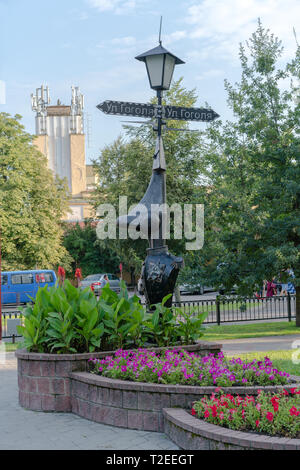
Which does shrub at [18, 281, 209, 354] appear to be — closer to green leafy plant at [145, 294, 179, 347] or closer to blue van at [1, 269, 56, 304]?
green leafy plant at [145, 294, 179, 347]

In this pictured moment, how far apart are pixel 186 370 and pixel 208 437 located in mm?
1435

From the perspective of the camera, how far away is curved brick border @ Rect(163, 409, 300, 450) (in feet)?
14.8

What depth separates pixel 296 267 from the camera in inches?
609

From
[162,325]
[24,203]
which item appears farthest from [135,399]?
[24,203]

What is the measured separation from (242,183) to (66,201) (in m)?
29.5

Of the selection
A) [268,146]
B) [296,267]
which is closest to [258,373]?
[296,267]

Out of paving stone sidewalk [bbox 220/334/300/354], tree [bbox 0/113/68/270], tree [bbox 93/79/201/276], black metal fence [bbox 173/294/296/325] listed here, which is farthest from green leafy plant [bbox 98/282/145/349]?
tree [bbox 0/113/68/270]

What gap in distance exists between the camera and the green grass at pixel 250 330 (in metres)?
15.5

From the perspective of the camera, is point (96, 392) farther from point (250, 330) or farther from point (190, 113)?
point (250, 330)

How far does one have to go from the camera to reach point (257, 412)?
5.02 m

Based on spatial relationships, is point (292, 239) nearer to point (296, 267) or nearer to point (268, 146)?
point (296, 267)

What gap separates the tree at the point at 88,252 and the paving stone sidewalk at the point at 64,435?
4184cm

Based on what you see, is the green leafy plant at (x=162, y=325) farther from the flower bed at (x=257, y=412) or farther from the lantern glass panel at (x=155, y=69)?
the lantern glass panel at (x=155, y=69)

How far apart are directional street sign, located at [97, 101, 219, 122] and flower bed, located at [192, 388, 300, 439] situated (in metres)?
4.07
